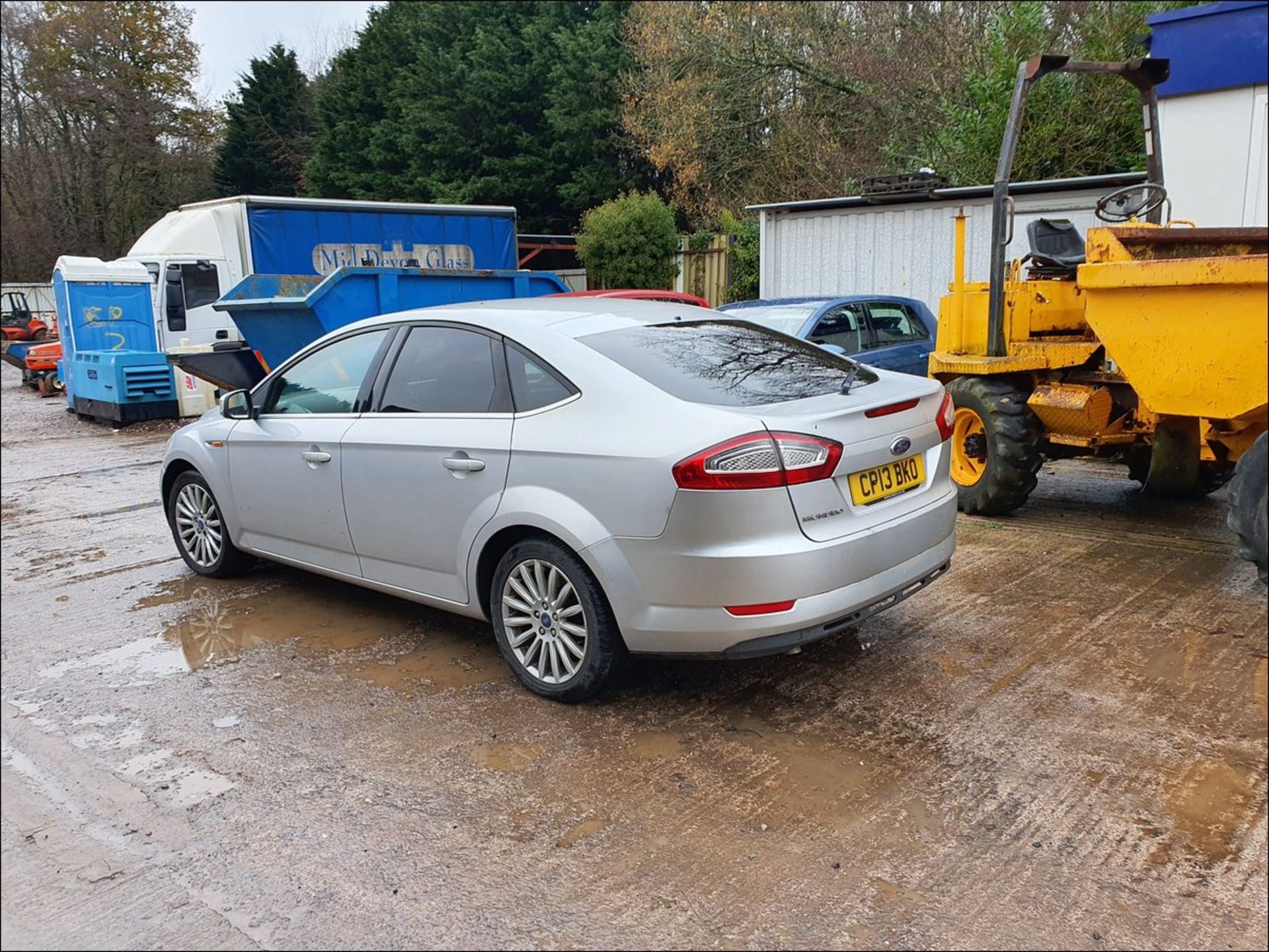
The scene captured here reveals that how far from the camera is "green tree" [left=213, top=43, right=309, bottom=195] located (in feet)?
104

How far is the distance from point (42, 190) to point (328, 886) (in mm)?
5080

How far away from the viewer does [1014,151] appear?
5887 mm

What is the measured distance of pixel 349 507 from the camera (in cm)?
468

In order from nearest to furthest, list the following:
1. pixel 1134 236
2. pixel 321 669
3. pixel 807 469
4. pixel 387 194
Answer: pixel 1134 236, pixel 807 469, pixel 321 669, pixel 387 194

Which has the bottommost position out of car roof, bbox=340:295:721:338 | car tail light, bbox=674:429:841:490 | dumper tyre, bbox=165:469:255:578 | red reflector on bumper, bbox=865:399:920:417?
A: dumper tyre, bbox=165:469:255:578

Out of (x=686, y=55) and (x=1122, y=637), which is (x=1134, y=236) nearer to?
(x=1122, y=637)

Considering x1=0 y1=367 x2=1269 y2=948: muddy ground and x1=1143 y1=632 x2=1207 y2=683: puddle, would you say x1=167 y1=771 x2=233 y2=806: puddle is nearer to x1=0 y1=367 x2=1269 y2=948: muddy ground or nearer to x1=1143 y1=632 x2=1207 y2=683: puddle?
x1=0 y1=367 x2=1269 y2=948: muddy ground

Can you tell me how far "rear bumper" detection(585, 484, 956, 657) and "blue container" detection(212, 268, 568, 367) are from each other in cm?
627

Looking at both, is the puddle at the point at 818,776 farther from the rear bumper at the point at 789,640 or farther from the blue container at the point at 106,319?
the blue container at the point at 106,319

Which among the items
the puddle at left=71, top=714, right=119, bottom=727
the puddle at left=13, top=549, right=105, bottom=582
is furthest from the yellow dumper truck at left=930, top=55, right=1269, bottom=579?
the puddle at left=13, top=549, right=105, bottom=582

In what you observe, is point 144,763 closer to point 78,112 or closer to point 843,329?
point 78,112

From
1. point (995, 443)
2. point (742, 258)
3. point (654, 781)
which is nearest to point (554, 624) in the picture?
point (654, 781)

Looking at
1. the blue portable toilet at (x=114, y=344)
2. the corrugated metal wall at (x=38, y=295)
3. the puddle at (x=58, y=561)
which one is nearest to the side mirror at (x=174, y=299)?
the blue portable toilet at (x=114, y=344)

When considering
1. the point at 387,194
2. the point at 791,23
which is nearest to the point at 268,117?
the point at 387,194
